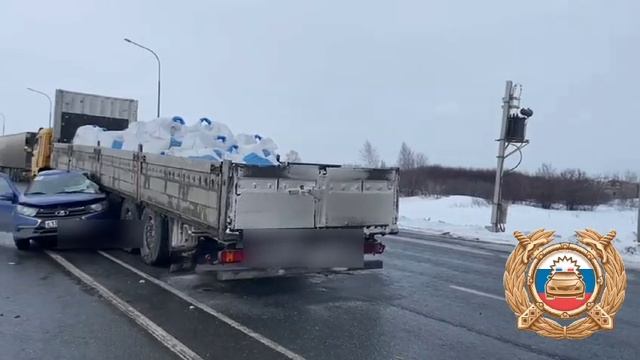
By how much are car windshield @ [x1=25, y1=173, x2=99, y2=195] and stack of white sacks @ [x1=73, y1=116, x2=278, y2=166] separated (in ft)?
4.38

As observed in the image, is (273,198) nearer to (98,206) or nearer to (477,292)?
(477,292)

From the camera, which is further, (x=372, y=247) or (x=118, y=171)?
(x=118, y=171)

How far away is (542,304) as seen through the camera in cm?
545

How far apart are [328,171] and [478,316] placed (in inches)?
96.6

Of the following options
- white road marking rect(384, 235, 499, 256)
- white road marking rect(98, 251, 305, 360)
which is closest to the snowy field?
white road marking rect(384, 235, 499, 256)

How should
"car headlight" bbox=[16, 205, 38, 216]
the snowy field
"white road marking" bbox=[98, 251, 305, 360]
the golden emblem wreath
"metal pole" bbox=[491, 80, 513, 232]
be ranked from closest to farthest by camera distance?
1. the golden emblem wreath
2. "white road marking" bbox=[98, 251, 305, 360]
3. "car headlight" bbox=[16, 205, 38, 216]
4. the snowy field
5. "metal pole" bbox=[491, 80, 513, 232]

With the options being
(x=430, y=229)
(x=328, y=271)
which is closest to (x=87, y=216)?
(x=328, y=271)

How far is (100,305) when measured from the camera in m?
6.68

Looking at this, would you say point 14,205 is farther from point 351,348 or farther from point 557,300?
point 557,300

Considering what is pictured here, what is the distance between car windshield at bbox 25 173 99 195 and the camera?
11.1 m

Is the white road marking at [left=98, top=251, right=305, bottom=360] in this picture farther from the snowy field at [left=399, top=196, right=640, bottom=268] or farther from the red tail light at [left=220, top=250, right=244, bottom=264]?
the snowy field at [left=399, top=196, right=640, bottom=268]

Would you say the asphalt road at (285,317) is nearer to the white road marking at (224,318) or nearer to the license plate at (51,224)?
the white road marking at (224,318)

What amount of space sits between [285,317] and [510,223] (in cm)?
1774

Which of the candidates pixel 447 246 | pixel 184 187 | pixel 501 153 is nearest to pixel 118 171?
pixel 184 187
